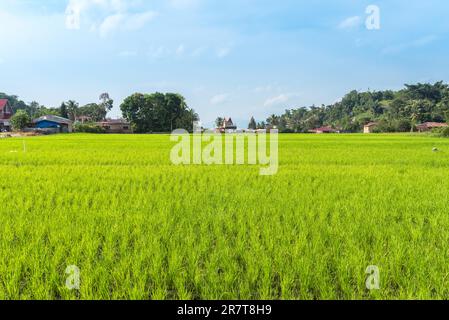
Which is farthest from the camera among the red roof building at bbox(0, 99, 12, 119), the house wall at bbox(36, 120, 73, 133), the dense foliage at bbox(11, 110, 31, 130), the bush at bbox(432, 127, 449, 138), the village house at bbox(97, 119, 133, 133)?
the village house at bbox(97, 119, 133, 133)

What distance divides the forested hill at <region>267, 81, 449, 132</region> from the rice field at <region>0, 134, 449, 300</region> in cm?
3380

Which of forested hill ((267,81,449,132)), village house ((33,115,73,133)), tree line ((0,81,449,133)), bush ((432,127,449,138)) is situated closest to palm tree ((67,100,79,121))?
tree line ((0,81,449,133))

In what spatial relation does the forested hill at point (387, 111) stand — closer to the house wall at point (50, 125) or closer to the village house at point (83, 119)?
the house wall at point (50, 125)

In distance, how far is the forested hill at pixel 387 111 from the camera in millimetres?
45509

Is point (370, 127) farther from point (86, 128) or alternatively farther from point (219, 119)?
point (86, 128)

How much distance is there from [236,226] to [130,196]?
1996mm

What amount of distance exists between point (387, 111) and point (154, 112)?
45.1 meters

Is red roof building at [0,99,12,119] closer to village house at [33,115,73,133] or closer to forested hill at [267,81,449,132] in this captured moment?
village house at [33,115,73,133]

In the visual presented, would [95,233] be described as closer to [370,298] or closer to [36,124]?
[370,298]

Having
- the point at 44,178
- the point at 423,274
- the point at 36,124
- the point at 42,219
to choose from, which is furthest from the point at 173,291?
the point at 36,124

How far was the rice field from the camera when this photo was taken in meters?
2.10

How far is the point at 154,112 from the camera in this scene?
4519cm

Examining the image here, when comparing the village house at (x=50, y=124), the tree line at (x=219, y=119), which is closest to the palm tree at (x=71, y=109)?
the tree line at (x=219, y=119)
